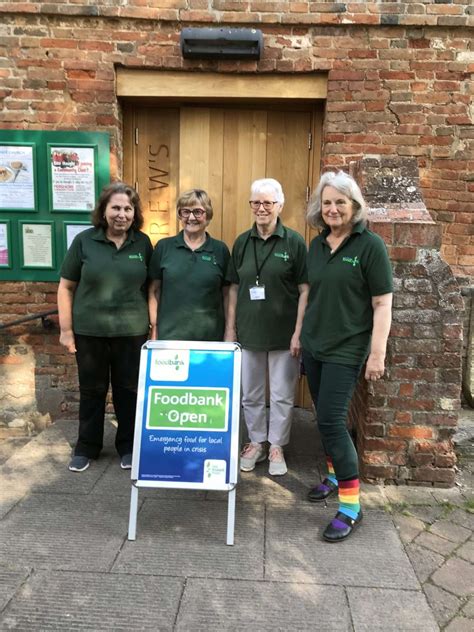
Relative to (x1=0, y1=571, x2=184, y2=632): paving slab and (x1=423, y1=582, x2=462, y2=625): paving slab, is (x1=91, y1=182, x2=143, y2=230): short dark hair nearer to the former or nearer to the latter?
(x1=0, y1=571, x2=184, y2=632): paving slab

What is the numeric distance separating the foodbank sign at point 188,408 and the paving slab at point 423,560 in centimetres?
120

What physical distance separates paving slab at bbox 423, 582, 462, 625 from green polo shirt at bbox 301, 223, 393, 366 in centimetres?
115

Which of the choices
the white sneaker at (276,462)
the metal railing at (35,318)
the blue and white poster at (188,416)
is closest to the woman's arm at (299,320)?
the blue and white poster at (188,416)

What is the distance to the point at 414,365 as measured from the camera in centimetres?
345

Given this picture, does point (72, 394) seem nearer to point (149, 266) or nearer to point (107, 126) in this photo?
point (149, 266)

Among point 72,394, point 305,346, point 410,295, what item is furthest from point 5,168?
point 410,295

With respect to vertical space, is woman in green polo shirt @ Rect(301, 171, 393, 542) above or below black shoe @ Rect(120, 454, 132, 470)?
above

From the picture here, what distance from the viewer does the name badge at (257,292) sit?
137 inches

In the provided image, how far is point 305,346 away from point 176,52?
2803mm

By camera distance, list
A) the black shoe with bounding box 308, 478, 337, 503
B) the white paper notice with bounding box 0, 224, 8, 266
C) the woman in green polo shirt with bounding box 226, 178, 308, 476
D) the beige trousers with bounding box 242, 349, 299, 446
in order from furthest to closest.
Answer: the white paper notice with bounding box 0, 224, 8, 266
the beige trousers with bounding box 242, 349, 299, 446
the woman in green polo shirt with bounding box 226, 178, 308, 476
the black shoe with bounding box 308, 478, 337, 503

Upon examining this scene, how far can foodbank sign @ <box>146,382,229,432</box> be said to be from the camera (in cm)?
310

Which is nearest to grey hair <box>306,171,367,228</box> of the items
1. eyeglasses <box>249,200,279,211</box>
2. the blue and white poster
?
eyeglasses <box>249,200,279,211</box>

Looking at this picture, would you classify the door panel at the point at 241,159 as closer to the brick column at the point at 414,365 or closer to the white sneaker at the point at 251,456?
the brick column at the point at 414,365

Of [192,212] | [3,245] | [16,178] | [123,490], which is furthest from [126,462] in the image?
[16,178]
